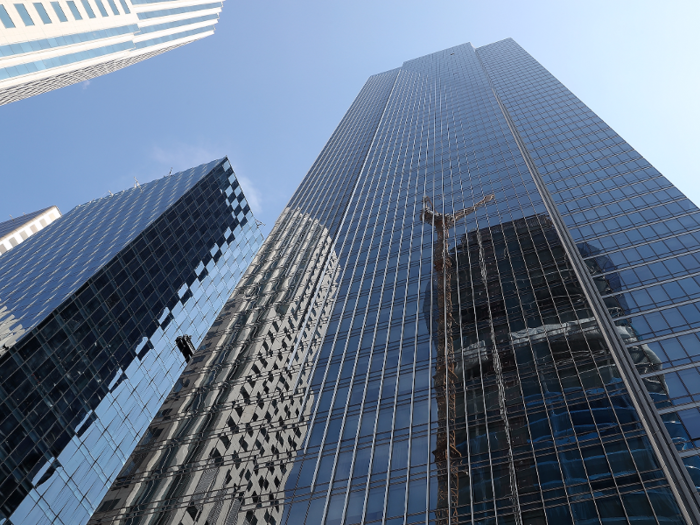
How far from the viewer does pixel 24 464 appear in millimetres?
43562

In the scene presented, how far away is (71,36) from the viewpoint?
6750 cm

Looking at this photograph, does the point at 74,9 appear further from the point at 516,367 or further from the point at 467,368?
the point at 516,367

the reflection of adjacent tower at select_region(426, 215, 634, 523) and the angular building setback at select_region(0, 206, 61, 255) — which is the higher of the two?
the angular building setback at select_region(0, 206, 61, 255)

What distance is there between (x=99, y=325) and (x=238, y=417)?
23.5m

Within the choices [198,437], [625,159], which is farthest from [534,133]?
[198,437]

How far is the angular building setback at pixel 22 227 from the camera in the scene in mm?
152750

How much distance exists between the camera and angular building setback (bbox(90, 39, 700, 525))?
2842cm

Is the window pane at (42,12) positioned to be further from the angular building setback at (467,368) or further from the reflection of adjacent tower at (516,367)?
the reflection of adjacent tower at (516,367)

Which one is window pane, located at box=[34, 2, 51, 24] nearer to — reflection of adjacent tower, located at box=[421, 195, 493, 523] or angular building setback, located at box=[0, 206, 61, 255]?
reflection of adjacent tower, located at box=[421, 195, 493, 523]

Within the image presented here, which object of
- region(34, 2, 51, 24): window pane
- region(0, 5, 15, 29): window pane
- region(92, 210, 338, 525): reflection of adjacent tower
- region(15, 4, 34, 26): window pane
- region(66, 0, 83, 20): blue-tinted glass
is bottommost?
region(92, 210, 338, 525): reflection of adjacent tower

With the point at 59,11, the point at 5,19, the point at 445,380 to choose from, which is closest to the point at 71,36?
the point at 59,11

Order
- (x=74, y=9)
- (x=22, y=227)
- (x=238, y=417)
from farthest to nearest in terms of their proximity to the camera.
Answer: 1. (x=22, y=227)
2. (x=74, y=9)
3. (x=238, y=417)

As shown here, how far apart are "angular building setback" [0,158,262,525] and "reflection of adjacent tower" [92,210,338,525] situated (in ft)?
14.4

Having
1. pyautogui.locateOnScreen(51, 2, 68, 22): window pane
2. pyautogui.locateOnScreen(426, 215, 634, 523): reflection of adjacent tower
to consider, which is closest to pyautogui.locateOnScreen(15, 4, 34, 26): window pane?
pyautogui.locateOnScreen(51, 2, 68, 22): window pane
